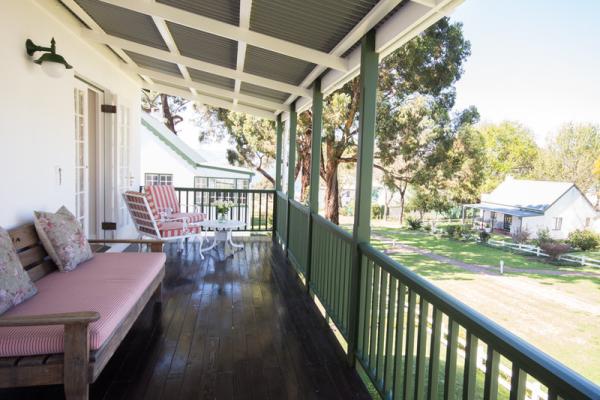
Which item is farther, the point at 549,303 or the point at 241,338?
the point at 549,303

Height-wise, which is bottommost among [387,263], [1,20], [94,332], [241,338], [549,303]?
[549,303]

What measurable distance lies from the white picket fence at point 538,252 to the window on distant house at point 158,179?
10.7 m

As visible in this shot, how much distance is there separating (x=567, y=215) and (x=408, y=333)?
812 cm

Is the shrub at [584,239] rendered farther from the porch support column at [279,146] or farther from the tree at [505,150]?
the porch support column at [279,146]

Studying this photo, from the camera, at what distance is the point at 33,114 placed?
2939 mm

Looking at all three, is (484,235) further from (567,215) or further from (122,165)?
(122,165)

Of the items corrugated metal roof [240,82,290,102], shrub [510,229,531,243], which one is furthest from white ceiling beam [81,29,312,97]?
shrub [510,229,531,243]

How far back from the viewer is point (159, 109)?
1872 cm

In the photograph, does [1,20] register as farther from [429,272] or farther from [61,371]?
[429,272]

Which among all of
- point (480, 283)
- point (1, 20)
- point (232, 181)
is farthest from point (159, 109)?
point (1, 20)

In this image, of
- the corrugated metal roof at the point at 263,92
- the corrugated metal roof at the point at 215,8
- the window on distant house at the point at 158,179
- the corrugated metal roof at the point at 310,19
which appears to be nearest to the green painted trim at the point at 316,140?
the corrugated metal roof at the point at 310,19

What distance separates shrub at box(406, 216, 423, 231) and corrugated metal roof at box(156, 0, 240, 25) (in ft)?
46.9

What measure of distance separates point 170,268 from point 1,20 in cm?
315

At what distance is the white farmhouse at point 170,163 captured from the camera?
36.4 ft
